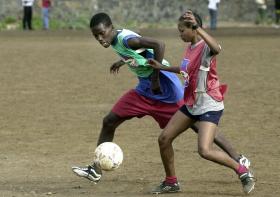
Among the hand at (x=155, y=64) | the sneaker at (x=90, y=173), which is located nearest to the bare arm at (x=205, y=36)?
the hand at (x=155, y=64)

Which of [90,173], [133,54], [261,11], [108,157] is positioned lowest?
[261,11]

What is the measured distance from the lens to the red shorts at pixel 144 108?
907 cm

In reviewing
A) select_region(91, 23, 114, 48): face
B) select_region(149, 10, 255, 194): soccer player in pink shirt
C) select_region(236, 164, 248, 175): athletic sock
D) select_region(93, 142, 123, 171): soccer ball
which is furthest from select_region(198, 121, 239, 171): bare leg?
select_region(91, 23, 114, 48): face

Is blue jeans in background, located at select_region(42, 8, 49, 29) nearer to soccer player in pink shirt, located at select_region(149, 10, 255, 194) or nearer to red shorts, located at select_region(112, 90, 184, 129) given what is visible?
red shorts, located at select_region(112, 90, 184, 129)

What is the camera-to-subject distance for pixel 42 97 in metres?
16.0

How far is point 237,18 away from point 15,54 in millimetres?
19394

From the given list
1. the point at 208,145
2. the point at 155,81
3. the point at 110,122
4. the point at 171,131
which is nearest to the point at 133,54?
the point at 155,81

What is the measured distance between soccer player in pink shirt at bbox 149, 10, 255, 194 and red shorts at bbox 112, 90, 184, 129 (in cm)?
51

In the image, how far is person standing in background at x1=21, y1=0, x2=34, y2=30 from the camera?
36.6 metres

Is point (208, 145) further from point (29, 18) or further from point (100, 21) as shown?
point (29, 18)

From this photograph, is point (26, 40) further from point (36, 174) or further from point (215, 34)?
point (36, 174)

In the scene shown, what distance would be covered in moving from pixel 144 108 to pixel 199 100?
91 cm

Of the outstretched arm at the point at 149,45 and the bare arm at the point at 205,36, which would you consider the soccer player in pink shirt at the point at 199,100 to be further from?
the outstretched arm at the point at 149,45

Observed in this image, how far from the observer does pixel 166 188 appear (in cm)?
860
